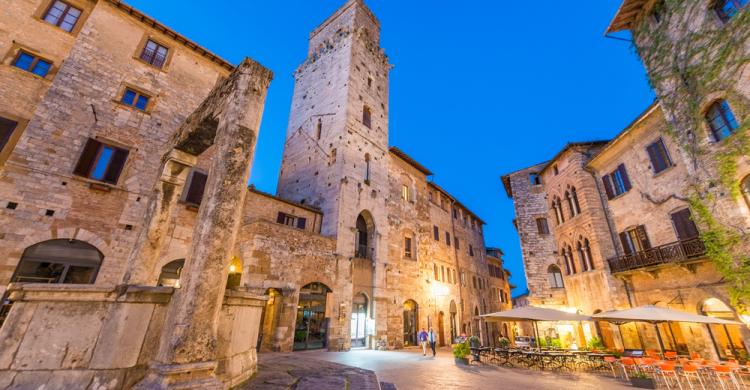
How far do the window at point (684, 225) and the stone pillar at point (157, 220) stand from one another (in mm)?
18008

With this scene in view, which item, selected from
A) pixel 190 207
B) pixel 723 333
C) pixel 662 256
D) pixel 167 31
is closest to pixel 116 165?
pixel 190 207

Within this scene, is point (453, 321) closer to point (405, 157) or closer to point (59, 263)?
point (405, 157)

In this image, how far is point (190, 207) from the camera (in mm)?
11898

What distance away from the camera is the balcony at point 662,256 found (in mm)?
11620

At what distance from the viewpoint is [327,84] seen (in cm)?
2145

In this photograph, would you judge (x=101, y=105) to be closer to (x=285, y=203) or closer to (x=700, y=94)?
(x=285, y=203)

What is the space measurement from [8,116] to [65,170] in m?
2.36

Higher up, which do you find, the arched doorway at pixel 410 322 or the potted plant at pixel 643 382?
the arched doorway at pixel 410 322

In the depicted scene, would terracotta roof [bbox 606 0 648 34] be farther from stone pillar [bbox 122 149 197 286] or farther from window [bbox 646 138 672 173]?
stone pillar [bbox 122 149 197 286]

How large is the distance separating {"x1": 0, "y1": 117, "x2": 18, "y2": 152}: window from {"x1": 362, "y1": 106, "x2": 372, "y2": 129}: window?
51.9ft

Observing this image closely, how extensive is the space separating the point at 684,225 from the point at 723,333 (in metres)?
4.29

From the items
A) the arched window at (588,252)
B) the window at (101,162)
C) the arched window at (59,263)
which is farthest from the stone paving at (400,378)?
the window at (101,162)

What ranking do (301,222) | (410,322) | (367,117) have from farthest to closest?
(367,117) < (410,322) < (301,222)

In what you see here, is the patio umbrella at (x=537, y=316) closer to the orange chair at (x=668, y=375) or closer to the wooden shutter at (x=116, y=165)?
the orange chair at (x=668, y=375)
